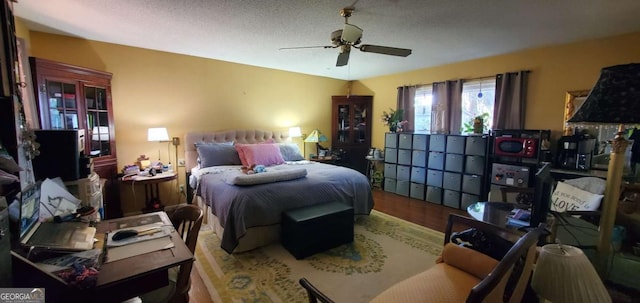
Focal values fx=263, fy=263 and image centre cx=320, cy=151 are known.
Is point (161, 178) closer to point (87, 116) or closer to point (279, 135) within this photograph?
point (87, 116)

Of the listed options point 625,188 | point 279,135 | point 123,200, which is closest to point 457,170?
point 625,188

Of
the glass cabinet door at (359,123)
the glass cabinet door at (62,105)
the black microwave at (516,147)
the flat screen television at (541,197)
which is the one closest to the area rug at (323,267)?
the flat screen television at (541,197)

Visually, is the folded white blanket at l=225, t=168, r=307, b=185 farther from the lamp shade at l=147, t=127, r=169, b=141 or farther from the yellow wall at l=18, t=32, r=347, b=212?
the yellow wall at l=18, t=32, r=347, b=212

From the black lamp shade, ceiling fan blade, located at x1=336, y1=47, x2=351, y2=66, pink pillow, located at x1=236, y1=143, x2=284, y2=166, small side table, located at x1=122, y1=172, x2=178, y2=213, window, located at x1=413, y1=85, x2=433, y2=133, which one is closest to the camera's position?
the black lamp shade

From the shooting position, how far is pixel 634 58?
2971mm

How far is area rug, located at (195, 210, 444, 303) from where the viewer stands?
2.13 m

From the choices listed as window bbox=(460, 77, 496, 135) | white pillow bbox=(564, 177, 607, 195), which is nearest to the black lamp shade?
white pillow bbox=(564, 177, 607, 195)

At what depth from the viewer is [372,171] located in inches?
229

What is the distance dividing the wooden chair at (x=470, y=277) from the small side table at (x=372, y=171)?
3721mm

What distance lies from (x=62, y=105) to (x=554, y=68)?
611 cm

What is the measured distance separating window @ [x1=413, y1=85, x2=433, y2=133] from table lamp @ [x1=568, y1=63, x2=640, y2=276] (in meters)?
3.90

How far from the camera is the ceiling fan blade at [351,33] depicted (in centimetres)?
232

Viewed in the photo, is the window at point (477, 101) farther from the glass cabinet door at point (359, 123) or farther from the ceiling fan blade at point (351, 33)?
the ceiling fan blade at point (351, 33)

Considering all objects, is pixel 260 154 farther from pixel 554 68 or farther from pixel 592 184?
pixel 554 68
